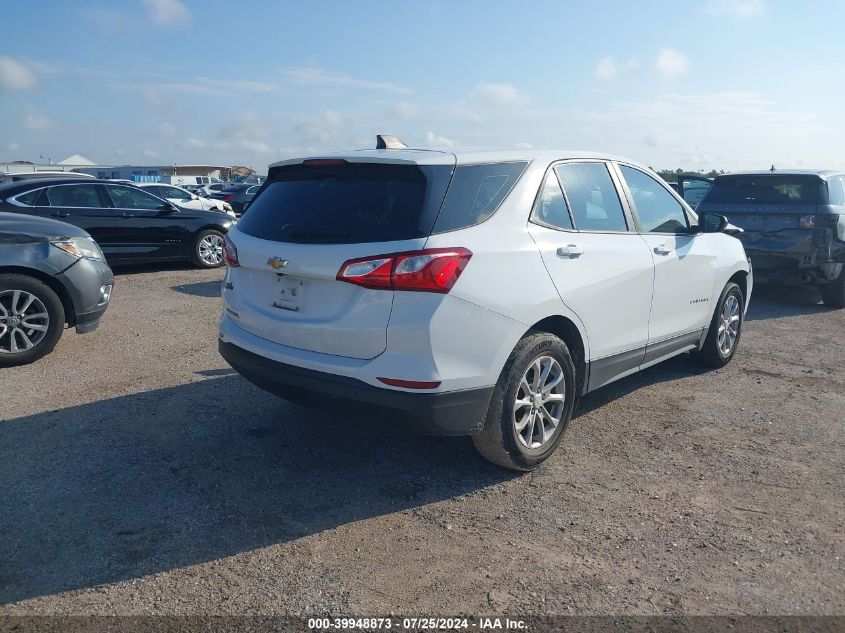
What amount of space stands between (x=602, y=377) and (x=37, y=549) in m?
3.25

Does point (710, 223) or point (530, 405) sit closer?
point (530, 405)

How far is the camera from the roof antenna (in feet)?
14.3

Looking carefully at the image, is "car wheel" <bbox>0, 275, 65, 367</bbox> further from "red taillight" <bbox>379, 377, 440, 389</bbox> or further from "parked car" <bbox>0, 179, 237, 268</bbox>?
"parked car" <bbox>0, 179, 237, 268</bbox>

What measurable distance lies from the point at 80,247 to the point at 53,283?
0.41 meters

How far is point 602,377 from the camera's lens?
4469 millimetres

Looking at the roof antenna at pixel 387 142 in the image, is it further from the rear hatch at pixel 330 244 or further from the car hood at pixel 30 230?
the car hood at pixel 30 230

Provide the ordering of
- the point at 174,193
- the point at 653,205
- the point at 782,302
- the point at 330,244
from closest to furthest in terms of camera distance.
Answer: the point at 330,244 → the point at 653,205 → the point at 782,302 → the point at 174,193

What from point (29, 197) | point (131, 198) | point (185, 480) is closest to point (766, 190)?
point (185, 480)

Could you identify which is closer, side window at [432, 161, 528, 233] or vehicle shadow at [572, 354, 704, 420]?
side window at [432, 161, 528, 233]

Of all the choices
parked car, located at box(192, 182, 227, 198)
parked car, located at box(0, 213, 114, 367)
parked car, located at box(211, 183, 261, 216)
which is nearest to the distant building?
parked car, located at box(192, 182, 227, 198)

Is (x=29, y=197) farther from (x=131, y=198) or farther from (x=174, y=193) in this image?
(x=174, y=193)

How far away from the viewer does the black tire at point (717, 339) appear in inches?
235

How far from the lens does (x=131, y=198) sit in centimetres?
1091

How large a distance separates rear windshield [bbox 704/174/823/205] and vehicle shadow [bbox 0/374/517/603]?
6885mm
